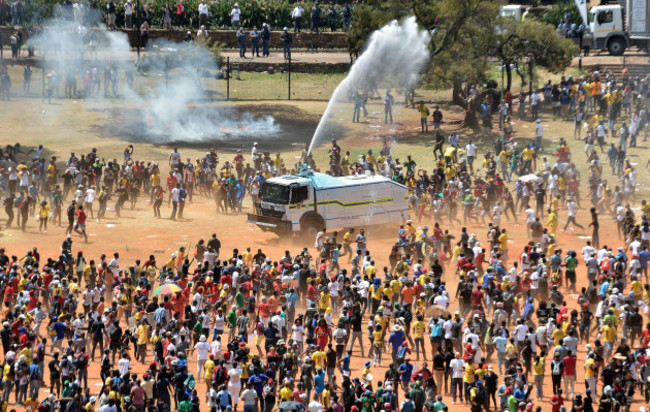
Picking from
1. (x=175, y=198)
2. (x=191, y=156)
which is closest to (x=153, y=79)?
(x=191, y=156)

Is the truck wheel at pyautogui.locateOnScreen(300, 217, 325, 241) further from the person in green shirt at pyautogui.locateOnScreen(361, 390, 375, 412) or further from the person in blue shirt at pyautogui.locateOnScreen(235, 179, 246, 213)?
the person in green shirt at pyautogui.locateOnScreen(361, 390, 375, 412)

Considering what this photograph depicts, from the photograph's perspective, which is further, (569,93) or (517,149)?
(569,93)

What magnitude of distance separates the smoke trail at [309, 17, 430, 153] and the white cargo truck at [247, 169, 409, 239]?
1193 cm

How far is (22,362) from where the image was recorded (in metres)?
20.3

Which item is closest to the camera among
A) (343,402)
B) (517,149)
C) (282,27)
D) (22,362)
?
(343,402)

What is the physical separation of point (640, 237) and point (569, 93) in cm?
1800

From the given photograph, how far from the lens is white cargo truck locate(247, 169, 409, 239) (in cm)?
3158

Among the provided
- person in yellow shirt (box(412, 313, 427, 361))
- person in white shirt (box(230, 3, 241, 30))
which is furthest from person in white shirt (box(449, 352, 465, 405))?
person in white shirt (box(230, 3, 241, 30))

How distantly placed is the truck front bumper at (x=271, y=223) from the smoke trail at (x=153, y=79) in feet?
47.7

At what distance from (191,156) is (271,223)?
39.1ft

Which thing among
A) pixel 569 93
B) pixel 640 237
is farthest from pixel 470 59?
pixel 640 237

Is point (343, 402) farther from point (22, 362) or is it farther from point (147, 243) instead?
point (147, 243)

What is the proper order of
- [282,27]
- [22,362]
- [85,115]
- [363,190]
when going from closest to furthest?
[22,362], [363,190], [85,115], [282,27]

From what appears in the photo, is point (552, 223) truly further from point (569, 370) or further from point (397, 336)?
point (397, 336)
